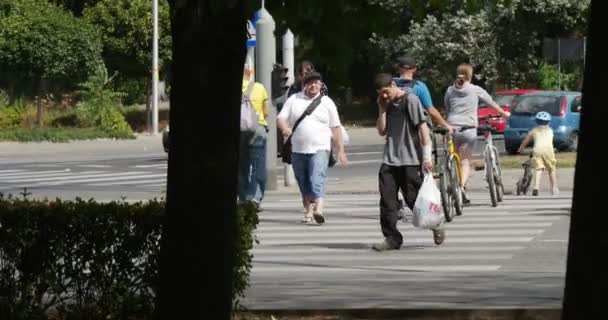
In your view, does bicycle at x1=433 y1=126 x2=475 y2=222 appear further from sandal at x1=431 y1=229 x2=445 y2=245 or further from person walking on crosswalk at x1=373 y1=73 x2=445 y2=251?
sandal at x1=431 y1=229 x2=445 y2=245

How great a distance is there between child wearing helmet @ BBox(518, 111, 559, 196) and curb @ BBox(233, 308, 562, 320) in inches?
492

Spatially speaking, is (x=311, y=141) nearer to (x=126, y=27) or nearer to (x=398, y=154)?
(x=398, y=154)

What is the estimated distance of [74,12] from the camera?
60594 mm

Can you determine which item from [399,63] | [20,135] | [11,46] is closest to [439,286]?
[399,63]

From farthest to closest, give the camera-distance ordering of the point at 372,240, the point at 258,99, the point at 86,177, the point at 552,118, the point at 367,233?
the point at 552,118 → the point at 86,177 → the point at 258,99 → the point at 367,233 → the point at 372,240

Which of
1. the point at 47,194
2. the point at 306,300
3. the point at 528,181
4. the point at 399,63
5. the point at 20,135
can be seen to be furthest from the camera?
the point at 20,135

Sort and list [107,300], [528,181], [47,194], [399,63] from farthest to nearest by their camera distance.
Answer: [47,194] < [528,181] < [399,63] < [107,300]

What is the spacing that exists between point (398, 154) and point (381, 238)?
4.69ft

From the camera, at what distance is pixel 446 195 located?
730 inches

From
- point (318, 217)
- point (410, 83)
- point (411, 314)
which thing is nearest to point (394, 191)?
point (410, 83)

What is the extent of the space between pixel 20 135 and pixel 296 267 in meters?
34.6

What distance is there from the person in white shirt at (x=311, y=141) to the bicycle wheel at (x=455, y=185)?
1233 mm

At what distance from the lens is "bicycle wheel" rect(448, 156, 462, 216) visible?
18641 mm

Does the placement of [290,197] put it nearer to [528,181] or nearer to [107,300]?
[528,181]
